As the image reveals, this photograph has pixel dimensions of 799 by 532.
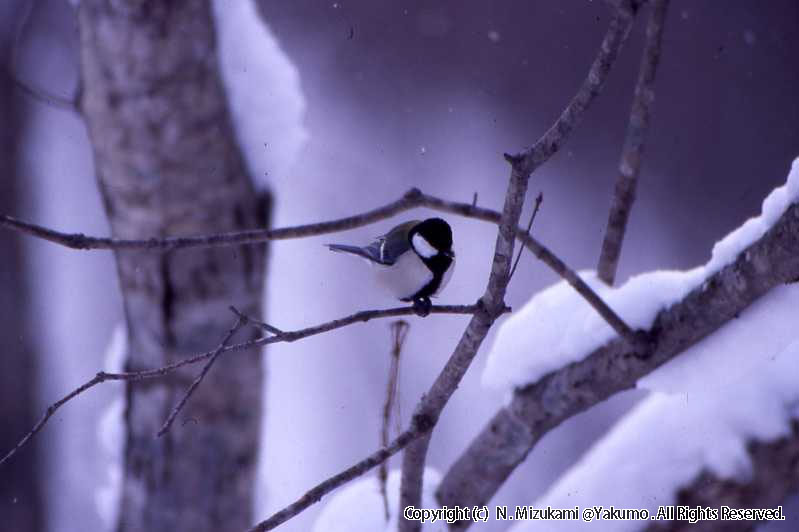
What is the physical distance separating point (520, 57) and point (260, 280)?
672 millimetres

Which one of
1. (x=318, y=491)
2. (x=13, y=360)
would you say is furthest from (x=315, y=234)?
(x=13, y=360)

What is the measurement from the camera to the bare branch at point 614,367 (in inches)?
28.1

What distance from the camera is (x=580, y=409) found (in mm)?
969

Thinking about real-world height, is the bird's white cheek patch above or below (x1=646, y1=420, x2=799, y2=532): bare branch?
above

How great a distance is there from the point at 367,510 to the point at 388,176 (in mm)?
988

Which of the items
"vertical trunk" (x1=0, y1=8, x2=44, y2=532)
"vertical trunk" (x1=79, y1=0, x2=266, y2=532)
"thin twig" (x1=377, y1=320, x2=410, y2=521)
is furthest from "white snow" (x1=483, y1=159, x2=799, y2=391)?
"vertical trunk" (x1=0, y1=8, x2=44, y2=532)

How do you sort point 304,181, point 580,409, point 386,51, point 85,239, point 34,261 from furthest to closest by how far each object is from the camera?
point 34,261 < point 304,181 < point 386,51 < point 580,409 < point 85,239

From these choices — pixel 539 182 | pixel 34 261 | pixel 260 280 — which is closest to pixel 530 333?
pixel 260 280

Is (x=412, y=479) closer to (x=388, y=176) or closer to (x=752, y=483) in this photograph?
(x=752, y=483)

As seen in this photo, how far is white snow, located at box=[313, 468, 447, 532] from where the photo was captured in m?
1.03

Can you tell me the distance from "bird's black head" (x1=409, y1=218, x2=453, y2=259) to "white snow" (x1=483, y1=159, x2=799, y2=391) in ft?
0.76

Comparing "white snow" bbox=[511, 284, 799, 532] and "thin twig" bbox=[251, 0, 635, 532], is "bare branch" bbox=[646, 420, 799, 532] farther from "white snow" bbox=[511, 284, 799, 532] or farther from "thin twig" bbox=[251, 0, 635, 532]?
"thin twig" bbox=[251, 0, 635, 532]

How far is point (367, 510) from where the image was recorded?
106 cm

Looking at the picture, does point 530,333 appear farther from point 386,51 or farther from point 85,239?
point 386,51
